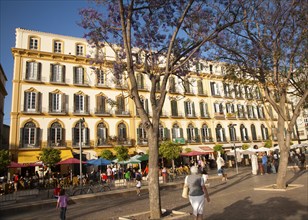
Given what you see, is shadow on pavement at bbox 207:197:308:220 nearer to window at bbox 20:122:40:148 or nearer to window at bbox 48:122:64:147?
window at bbox 48:122:64:147

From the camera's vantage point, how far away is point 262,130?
4434cm

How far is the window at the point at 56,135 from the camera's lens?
2710 centimetres

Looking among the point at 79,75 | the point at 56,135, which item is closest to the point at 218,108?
the point at 79,75

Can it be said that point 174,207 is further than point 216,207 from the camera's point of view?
Yes

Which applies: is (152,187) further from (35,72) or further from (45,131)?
(35,72)

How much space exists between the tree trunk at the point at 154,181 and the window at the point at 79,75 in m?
23.9

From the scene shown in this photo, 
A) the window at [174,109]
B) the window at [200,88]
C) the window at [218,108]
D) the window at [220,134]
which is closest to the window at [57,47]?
the window at [174,109]

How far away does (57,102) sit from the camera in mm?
28438

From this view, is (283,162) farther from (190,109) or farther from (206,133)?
(206,133)

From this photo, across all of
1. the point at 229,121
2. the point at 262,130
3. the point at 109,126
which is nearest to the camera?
the point at 109,126

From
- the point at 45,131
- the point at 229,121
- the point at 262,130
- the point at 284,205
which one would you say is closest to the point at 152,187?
the point at 284,205

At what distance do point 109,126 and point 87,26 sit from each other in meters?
21.0

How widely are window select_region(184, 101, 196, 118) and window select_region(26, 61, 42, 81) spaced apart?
63.2 ft

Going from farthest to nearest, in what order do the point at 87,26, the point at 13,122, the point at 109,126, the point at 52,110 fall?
the point at 109,126 → the point at 52,110 → the point at 13,122 → the point at 87,26
